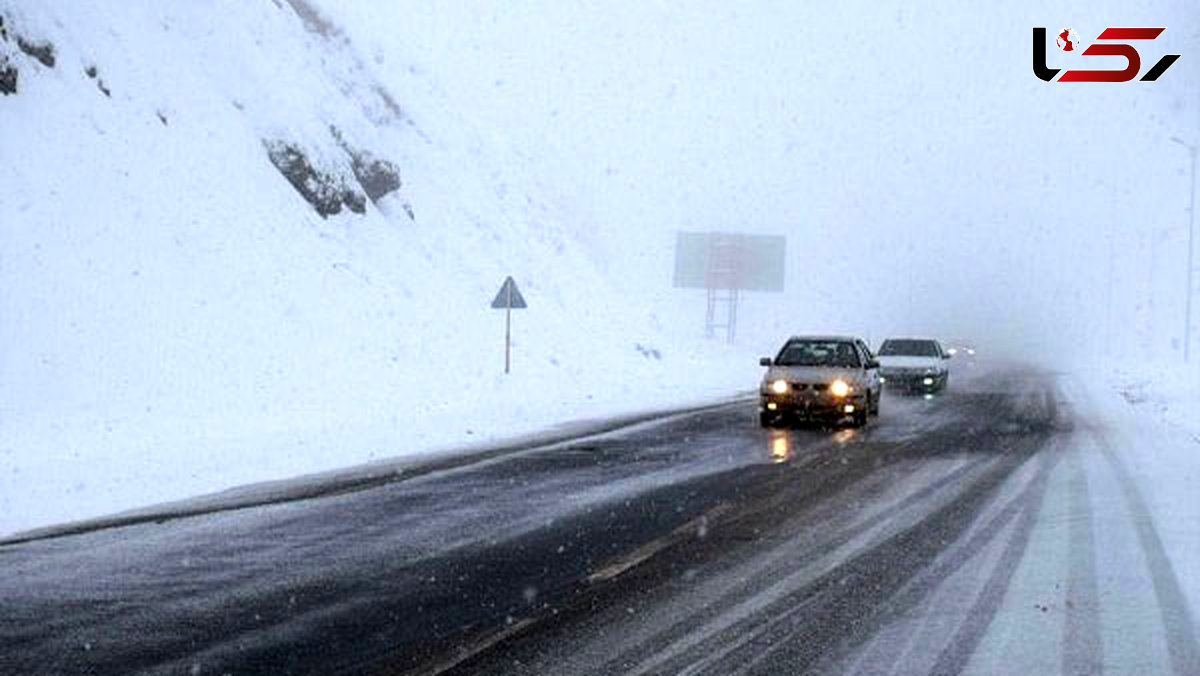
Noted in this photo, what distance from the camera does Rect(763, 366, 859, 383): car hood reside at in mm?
20266

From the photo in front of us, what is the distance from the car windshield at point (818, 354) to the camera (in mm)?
21453

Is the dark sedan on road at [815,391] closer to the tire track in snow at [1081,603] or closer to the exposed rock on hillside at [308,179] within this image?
the tire track in snow at [1081,603]

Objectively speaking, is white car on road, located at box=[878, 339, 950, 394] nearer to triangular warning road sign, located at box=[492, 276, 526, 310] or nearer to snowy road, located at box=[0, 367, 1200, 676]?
triangular warning road sign, located at box=[492, 276, 526, 310]

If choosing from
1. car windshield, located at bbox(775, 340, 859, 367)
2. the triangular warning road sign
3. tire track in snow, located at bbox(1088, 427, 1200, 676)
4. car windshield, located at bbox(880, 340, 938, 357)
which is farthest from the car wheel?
car windshield, located at bbox(880, 340, 938, 357)

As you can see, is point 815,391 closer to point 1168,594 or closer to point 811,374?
point 811,374

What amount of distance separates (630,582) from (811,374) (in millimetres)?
13168

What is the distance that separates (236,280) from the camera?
25.7 meters

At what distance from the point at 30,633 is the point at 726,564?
4.36m

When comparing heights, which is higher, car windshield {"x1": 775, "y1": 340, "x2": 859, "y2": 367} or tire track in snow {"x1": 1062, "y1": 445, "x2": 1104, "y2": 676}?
car windshield {"x1": 775, "y1": 340, "x2": 859, "y2": 367}

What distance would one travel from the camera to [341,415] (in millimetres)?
20438

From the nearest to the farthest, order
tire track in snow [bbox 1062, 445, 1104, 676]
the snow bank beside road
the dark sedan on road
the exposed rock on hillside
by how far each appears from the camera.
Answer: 1. tire track in snow [bbox 1062, 445, 1104, 676]
2. the snow bank beside road
3. the dark sedan on road
4. the exposed rock on hillside

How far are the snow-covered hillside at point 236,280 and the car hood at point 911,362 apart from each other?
4.65m

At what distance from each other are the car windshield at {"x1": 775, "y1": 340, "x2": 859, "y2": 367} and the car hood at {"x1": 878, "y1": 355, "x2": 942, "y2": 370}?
33.1 feet

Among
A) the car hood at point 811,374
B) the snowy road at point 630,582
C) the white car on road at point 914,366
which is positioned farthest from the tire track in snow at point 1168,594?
the white car on road at point 914,366
